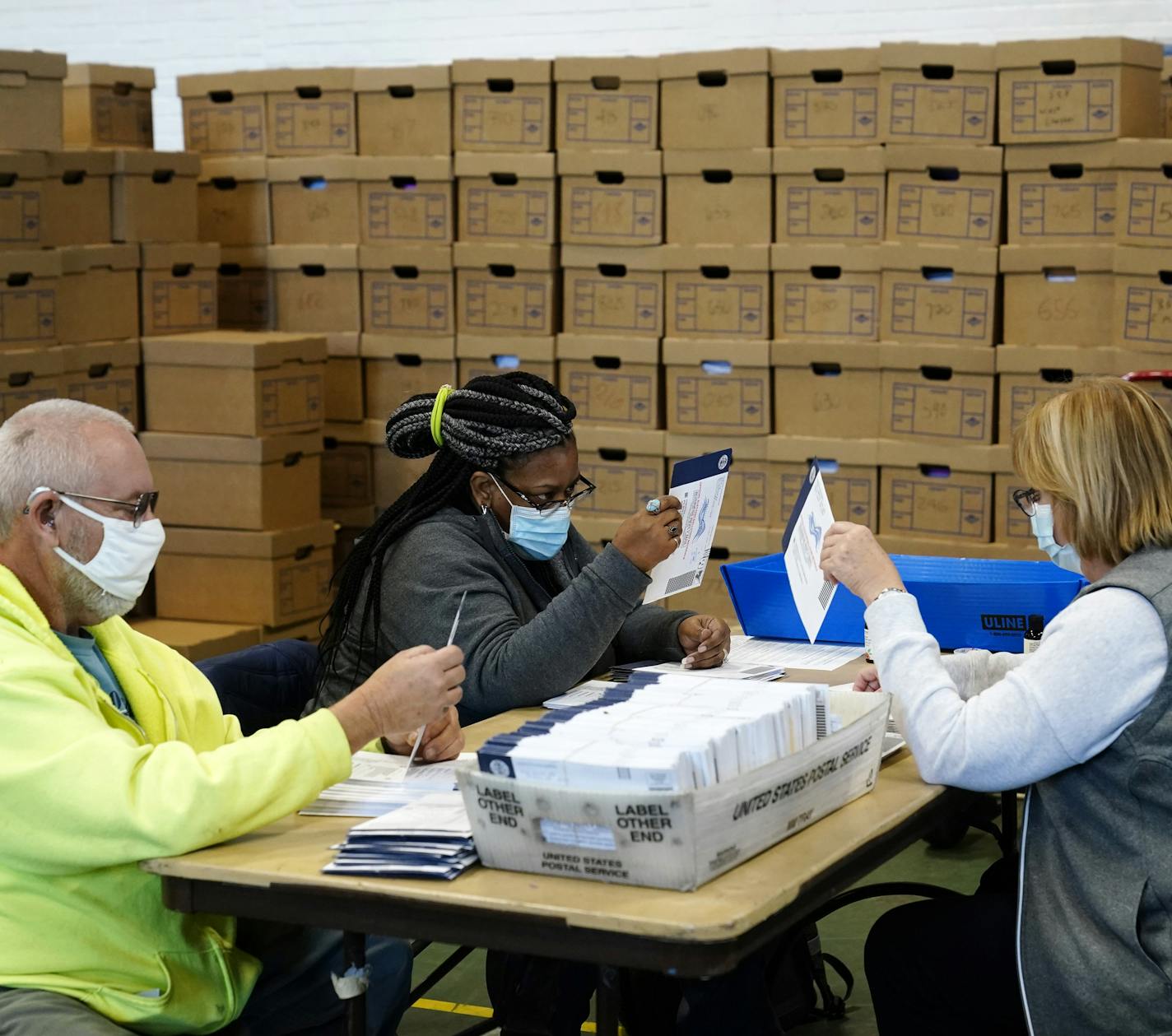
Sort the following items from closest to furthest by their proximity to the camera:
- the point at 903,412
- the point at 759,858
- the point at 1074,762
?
the point at 759,858
the point at 1074,762
the point at 903,412

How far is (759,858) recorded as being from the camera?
1847 millimetres

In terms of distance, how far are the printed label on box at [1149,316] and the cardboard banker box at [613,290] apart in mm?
1453

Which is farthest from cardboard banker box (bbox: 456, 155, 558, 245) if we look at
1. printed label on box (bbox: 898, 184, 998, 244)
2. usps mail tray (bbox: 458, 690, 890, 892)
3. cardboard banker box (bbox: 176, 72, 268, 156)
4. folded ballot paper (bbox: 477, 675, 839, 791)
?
usps mail tray (bbox: 458, 690, 890, 892)

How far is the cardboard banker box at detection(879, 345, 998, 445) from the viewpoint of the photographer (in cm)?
491

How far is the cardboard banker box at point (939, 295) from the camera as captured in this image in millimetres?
4895

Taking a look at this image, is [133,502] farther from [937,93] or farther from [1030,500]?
[937,93]

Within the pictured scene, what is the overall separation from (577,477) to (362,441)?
282cm

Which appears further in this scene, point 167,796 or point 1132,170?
point 1132,170

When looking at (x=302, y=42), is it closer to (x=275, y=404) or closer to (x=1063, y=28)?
(x=275, y=404)

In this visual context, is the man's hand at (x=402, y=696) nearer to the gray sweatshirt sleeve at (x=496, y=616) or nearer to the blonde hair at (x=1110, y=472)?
the gray sweatshirt sleeve at (x=496, y=616)

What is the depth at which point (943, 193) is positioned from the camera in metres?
4.91

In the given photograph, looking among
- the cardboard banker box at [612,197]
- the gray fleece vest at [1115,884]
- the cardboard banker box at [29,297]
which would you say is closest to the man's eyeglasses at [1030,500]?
the gray fleece vest at [1115,884]

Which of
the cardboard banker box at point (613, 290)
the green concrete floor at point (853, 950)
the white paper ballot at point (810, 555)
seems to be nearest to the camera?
the white paper ballot at point (810, 555)

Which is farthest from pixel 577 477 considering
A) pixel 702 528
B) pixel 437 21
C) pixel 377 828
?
pixel 437 21
